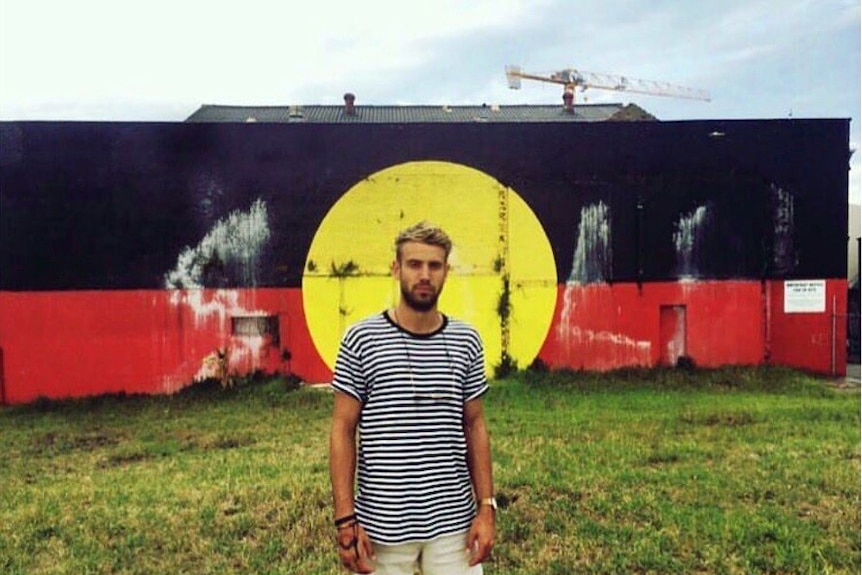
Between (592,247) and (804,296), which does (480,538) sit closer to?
(592,247)

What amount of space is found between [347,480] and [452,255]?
11.9 m

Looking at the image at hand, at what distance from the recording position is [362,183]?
593 inches

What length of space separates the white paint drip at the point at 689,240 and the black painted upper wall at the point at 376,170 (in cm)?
9

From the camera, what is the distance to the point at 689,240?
15.5 meters

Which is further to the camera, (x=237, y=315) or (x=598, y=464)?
(x=237, y=315)

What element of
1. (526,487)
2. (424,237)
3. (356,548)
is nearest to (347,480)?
(356,548)

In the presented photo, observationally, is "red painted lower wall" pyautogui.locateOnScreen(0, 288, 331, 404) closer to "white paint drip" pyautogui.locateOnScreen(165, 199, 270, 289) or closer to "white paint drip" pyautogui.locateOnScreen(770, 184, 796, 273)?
"white paint drip" pyautogui.locateOnScreen(165, 199, 270, 289)

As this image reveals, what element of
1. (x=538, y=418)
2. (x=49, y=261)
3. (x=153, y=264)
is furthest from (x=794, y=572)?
(x=49, y=261)

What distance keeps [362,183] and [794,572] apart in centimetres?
1126

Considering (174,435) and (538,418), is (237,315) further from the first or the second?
(538,418)

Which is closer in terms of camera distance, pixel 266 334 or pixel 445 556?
pixel 445 556

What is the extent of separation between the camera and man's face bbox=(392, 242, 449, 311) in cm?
323

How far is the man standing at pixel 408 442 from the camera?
10.3ft

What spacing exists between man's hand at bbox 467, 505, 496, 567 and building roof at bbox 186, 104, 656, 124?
107 feet
